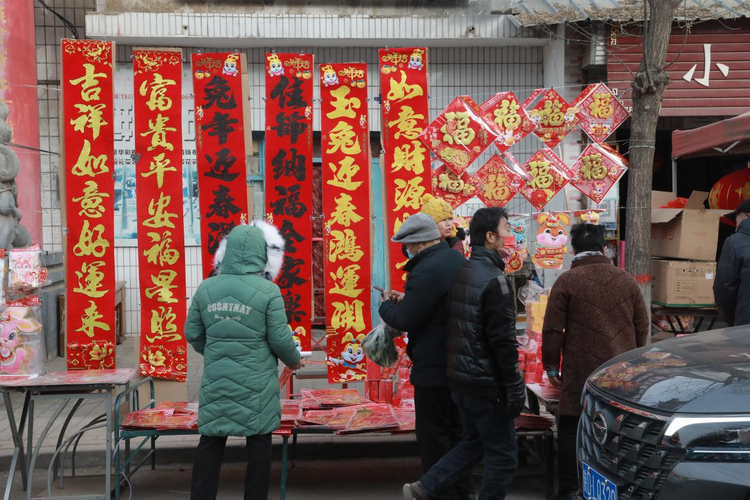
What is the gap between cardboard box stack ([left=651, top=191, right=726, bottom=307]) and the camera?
7934 mm

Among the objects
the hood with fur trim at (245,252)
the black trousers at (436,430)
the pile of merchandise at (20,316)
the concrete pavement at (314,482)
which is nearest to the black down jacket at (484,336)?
the black trousers at (436,430)

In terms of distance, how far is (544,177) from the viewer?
22.2ft

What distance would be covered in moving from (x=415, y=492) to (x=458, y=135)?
3.16 metres

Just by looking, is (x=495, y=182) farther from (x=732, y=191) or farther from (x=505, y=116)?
(x=732, y=191)

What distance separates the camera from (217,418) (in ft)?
13.8

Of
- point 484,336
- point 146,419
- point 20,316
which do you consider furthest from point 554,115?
point 20,316

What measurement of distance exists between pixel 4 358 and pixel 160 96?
7.57ft

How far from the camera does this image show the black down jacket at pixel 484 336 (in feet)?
13.2

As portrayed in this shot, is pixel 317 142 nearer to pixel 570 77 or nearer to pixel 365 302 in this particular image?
pixel 570 77

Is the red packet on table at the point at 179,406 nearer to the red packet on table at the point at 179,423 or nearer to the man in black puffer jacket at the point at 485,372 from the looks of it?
the red packet on table at the point at 179,423

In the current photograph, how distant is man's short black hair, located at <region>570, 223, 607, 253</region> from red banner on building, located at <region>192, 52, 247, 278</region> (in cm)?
268

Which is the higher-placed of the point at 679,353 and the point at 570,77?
the point at 570,77

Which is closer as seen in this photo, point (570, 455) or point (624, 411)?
point (624, 411)

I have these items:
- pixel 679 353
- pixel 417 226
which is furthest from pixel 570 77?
pixel 679 353
